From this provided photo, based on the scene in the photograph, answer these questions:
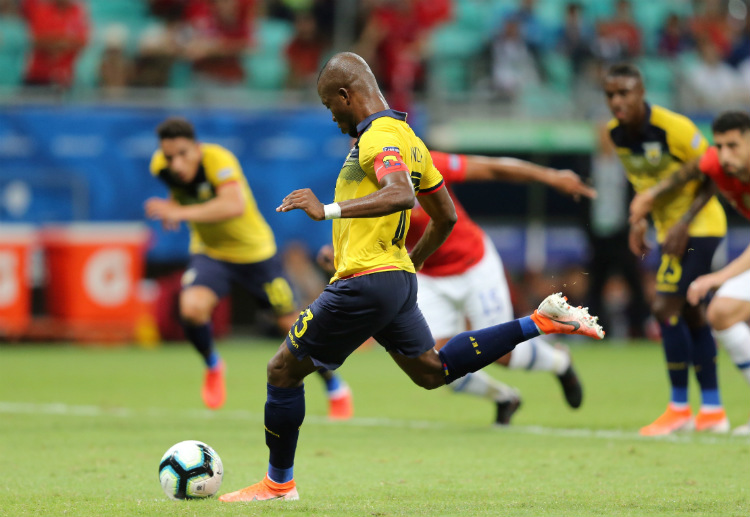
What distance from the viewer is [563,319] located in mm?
5902

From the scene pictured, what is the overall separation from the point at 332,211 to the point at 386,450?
318 centimetres

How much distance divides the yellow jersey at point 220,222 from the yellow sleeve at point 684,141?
3.59 meters

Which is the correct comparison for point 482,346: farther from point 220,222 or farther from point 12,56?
point 12,56

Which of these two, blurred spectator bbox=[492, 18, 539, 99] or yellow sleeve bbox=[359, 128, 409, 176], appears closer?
yellow sleeve bbox=[359, 128, 409, 176]

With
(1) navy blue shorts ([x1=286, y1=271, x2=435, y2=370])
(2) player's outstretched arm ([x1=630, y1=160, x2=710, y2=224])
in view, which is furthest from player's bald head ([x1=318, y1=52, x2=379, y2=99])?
(2) player's outstretched arm ([x1=630, y1=160, x2=710, y2=224])

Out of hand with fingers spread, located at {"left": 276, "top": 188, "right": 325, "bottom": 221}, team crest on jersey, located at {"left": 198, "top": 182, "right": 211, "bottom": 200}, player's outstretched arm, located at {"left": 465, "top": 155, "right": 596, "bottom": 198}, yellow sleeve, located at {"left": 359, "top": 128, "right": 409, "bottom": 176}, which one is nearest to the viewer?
hand with fingers spread, located at {"left": 276, "top": 188, "right": 325, "bottom": 221}

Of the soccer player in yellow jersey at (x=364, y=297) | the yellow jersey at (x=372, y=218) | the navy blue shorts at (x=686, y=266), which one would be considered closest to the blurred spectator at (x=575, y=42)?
the navy blue shorts at (x=686, y=266)

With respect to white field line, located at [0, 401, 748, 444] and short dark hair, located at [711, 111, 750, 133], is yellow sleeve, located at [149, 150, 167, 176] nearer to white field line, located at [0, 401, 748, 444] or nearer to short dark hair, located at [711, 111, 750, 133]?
white field line, located at [0, 401, 748, 444]

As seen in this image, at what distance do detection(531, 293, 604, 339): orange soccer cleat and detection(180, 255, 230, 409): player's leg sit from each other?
4624 mm

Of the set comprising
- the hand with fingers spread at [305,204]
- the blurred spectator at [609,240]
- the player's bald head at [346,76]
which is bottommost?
the blurred spectator at [609,240]

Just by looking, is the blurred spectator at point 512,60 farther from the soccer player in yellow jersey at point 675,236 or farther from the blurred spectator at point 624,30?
the soccer player in yellow jersey at point 675,236

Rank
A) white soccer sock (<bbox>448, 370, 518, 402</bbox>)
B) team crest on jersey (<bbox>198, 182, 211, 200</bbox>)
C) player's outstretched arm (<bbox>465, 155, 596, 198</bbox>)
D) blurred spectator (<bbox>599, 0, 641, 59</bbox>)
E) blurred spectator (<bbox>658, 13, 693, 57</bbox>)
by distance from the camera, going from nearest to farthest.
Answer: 1. player's outstretched arm (<bbox>465, 155, 596, 198</bbox>)
2. white soccer sock (<bbox>448, 370, 518, 402</bbox>)
3. team crest on jersey (<bbox>198, 182, 211, 200</bbox>)
4. blurred spectator (<bbox>599, 0, 641, 59</bbox>)
5. blurred spectator (<bbox>658, 13, 693, 57</bbox>)

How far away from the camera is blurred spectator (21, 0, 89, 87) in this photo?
1758 cm

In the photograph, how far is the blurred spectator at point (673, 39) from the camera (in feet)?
67.0
